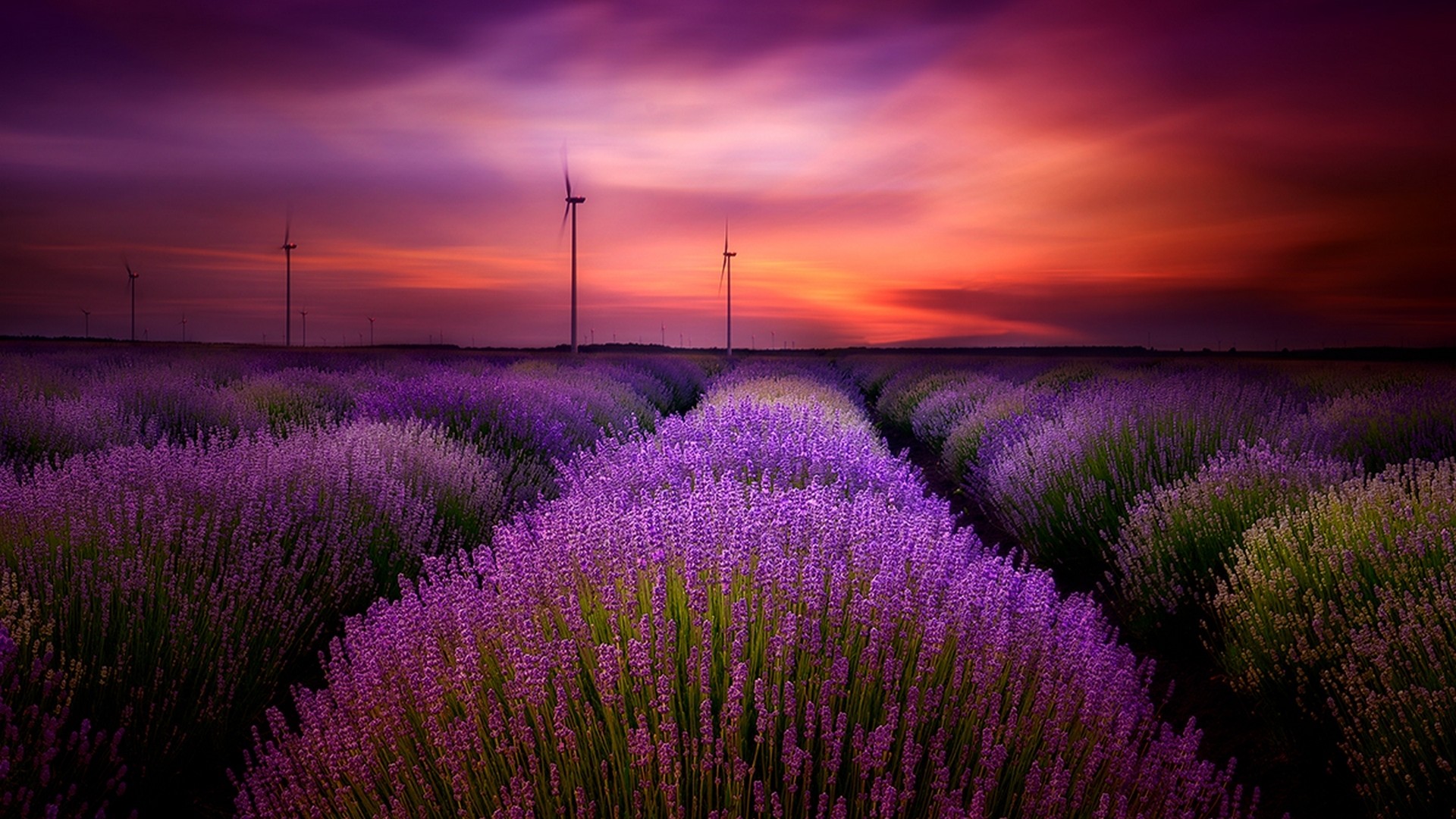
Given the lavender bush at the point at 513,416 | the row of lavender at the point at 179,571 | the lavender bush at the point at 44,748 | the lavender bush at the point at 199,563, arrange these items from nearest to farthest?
the lavender bush at the point at 44,748 → the row of lavender at the point at 179,571 → the lavender bush at the point at 199,563 → the lavender bush at the point at 513,416

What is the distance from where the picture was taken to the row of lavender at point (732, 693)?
188cm

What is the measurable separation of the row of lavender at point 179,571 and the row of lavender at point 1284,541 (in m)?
3.94

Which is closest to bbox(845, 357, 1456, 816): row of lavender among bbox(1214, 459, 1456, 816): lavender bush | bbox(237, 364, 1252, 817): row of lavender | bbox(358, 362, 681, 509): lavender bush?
bbox(1214, 459, 1456, 816): lavender bush

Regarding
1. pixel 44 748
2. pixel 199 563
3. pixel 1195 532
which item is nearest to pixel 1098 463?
pixel 1195 532

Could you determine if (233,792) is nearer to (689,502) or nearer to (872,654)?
(689,502)

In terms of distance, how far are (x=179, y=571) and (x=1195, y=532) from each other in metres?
5.15

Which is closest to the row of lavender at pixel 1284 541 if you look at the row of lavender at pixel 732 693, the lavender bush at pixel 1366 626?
the lavender bush at pixel 1366 626

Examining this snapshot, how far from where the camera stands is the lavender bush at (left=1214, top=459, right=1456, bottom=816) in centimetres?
286

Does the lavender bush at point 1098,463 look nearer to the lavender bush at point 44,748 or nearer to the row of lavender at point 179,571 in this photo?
the row of lavender at point 179,571

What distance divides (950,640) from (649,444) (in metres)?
3.39

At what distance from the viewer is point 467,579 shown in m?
2.67

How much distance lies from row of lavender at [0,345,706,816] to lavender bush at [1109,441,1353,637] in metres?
4.04

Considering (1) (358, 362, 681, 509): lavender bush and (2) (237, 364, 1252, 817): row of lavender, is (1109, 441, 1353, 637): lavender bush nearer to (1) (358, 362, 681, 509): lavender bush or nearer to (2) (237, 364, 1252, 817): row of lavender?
(2) (237, 364, 1252, 817): row of lavender

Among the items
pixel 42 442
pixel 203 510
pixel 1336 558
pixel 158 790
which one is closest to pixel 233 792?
pixel 158 790
